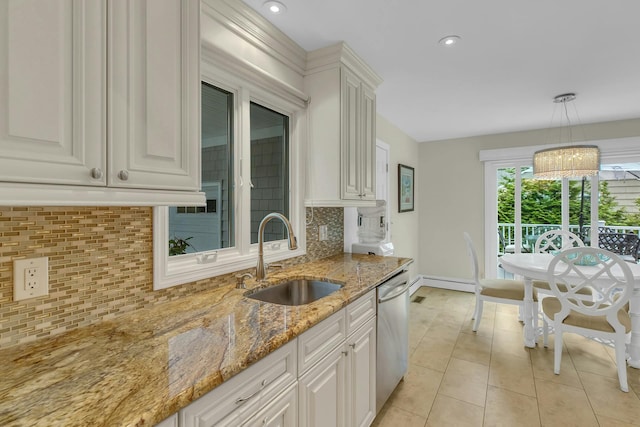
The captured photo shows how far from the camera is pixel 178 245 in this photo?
5.22ft

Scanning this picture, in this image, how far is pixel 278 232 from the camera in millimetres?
2262

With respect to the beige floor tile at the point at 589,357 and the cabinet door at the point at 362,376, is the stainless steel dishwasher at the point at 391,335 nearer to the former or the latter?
the cabinet door at the point at 362,376

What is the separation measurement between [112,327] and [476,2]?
2.31 meters

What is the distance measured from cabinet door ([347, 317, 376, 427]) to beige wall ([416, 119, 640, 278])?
3508 mm

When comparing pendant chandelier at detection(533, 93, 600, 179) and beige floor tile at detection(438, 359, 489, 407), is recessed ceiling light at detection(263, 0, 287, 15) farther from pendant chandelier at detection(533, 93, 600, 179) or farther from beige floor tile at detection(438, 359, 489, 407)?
pendant chandelier at detection(533, 93, 600, 179)

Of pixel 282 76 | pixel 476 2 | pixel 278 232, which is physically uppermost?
pixel 476 2

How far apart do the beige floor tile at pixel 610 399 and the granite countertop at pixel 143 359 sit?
207 centimetres

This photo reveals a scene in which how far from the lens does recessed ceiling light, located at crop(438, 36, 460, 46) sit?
79.9 inches

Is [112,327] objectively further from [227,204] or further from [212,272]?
[227,204]

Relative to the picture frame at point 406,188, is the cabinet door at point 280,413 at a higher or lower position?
lower

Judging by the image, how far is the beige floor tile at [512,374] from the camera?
232cm

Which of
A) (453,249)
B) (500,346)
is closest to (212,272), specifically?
(500,346)

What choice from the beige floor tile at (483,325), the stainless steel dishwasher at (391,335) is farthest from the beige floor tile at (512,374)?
the stainless steel dishwasher at (391,335)

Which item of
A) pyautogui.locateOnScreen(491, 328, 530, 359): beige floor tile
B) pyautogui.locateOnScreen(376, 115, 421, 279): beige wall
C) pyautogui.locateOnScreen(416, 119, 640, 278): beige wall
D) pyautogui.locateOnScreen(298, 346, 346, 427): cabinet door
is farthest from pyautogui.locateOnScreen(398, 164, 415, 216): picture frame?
pyautogui.locateOnScreen(298, 346, 346, 427): cabinet door
